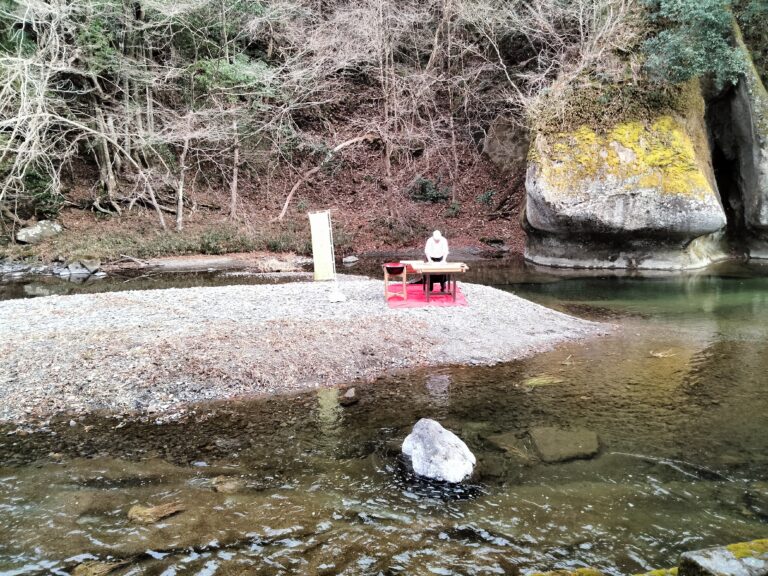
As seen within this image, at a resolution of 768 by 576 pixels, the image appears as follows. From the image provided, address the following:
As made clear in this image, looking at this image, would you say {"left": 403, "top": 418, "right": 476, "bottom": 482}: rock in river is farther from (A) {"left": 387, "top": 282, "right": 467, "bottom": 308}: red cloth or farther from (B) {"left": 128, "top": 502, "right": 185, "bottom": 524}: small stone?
(A) {"left": 387, "top": 282, "right": 467, "bottom": 308}: red cloth

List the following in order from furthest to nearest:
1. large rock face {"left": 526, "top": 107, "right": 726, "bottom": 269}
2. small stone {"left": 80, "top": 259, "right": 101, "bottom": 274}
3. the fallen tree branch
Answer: the fallen tree branch
small stone {"left": 80, "top": 259, "right": 101, "bottom": 274}
large rock face {"left": 526, "top": 107, "right": 726, "bottom": 269}

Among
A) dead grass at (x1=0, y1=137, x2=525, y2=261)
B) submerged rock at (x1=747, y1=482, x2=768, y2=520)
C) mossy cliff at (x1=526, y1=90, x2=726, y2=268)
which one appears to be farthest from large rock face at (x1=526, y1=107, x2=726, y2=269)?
submerged rock at (x1=747, y1=482, x2=768, y2=520)

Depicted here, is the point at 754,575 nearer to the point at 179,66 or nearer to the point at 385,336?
the point at 385,336

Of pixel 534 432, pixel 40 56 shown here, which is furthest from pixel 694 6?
pixel 40 56

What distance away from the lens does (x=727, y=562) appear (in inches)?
89.8

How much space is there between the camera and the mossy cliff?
16.2 metres

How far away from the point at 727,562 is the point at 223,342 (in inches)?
282

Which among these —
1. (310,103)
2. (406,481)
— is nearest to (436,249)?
(406,481)

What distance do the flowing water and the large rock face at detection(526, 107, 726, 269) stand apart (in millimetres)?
9190

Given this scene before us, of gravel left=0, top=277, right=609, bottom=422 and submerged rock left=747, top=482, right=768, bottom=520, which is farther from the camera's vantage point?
gravel left=0, top=277, right=609, bottom=422

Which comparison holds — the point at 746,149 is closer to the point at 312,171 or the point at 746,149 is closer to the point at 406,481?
the point at 312,171

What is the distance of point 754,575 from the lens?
2.22 meters

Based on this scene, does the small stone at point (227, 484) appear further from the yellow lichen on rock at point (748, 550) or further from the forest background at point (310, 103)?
the forest background at point (310, 103)

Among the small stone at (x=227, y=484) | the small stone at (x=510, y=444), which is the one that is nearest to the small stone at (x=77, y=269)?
the small stone at (x=227, y=484)
